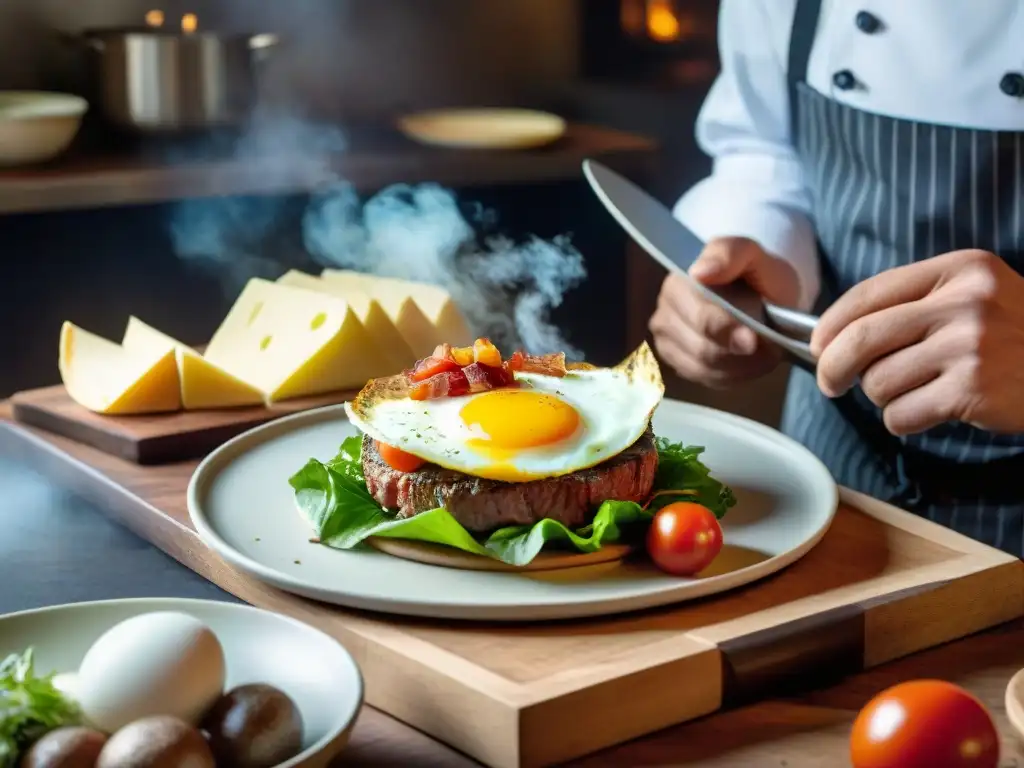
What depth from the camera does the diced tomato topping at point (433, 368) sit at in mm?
1604

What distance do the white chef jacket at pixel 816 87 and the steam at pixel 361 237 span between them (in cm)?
91

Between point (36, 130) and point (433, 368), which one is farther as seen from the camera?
point (36, 130)

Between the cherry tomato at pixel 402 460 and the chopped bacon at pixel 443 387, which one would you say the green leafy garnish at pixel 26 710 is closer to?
the cherry tomato at pixel 402 460

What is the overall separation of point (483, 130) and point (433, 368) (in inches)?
78.9

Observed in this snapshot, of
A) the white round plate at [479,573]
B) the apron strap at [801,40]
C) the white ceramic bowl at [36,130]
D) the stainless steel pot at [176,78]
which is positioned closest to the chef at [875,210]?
the apron strap at [801,40]

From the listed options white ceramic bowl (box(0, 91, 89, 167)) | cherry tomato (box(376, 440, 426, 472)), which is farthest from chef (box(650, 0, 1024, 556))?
white ceramic bowl (box(0, 91, 89, 167))

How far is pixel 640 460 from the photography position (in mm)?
1505

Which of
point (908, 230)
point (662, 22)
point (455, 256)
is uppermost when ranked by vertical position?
point (662, 22)

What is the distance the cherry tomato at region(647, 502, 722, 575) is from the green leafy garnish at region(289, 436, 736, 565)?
0.06 meters

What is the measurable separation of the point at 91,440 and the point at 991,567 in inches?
46.9

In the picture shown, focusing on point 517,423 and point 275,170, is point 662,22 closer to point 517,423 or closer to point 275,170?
point 275,170

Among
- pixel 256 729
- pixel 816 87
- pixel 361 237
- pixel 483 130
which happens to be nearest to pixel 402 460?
pixel 256 729

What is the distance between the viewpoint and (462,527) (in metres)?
1.40

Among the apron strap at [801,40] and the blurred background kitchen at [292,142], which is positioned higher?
the apron strap at [801,40]
